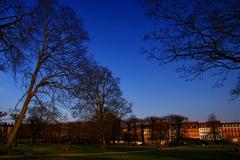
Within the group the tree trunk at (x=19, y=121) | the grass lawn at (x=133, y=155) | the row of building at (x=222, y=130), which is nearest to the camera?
the tree trunk at (x=19, y=121)

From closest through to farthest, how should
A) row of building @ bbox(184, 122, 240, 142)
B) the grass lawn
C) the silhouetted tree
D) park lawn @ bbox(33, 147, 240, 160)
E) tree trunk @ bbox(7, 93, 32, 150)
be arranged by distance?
tree trunk @ bbox(7, 93, 32, 150) < park lawn @ bbox(33, 147, 240, 160) < the grass lawn < the silhouetted tree < row of building @ bbox(184, 122, 240, 142)

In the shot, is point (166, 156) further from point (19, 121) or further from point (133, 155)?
point (19, 121)

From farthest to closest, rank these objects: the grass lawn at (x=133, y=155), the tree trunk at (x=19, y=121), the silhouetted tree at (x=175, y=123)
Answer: the silhouetted tree at (x=175, y=123) < the grass lawn at (x=133, y=155) < the tree trunk at (x=19, y=121)

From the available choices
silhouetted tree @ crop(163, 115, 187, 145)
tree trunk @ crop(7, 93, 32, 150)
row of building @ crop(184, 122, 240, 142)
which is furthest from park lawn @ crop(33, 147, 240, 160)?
row of building @ crop(184, 122, 240, 142)

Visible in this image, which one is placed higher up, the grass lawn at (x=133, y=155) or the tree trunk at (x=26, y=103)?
the tree trunk at (x=26, y=103)

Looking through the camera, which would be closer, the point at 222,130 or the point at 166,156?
the point at 166,156

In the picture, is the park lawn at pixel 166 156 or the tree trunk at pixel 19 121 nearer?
the tree trunk at pixel 19 121

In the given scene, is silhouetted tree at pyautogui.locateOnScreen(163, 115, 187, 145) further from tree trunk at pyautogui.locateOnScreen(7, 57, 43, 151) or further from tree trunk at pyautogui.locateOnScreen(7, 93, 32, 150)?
tree trunk at pyautogui.locateOnScreen(7, 93, 32, 150)

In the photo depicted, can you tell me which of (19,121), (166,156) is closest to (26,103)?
(19,121)

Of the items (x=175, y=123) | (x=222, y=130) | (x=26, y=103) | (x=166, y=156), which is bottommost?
(x=222, y=130)

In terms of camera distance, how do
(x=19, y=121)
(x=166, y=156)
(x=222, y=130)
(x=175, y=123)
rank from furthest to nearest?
(x=222, y=130), (x=175, y=123), (x=166, y=156), (x=19, y=121)

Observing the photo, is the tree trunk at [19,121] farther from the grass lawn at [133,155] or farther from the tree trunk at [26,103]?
the grass lawn at [133,155]

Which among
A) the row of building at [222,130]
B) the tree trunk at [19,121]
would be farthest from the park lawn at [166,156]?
the row of building at [222,130]

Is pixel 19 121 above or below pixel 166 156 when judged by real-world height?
above
